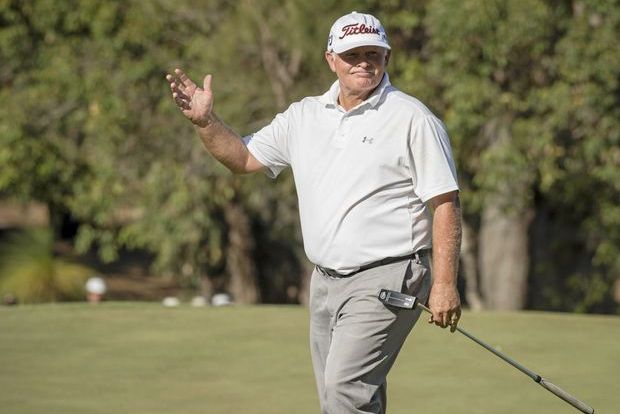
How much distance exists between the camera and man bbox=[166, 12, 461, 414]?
531 cm

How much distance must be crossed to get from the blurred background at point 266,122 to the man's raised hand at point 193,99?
9.88 meters

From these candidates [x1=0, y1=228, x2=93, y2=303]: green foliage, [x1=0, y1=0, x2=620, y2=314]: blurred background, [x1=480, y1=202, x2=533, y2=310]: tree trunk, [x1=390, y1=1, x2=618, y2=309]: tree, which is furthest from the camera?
[x1=0, y1=228, x2=93, y2=303]: green foliage

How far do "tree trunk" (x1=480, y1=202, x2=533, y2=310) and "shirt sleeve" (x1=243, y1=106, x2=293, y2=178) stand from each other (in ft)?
44.3

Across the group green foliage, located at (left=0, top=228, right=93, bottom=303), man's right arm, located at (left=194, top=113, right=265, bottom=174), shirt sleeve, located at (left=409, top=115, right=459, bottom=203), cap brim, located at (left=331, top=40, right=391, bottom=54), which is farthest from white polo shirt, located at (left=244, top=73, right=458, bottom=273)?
green foliage, located at (left=0, top=228, right=93, bottom=303)

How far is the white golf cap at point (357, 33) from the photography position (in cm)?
543

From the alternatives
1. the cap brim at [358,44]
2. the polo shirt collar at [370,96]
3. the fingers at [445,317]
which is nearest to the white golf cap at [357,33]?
the cap brim at [358,44]

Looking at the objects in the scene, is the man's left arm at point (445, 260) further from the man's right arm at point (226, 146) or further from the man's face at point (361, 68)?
the man's right arm at point (226, 146)

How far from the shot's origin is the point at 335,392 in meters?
5.34

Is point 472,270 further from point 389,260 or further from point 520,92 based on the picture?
point 389,260

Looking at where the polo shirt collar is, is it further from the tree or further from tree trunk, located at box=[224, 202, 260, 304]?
tree trunk, located at box=[224, 202, 260, 304]

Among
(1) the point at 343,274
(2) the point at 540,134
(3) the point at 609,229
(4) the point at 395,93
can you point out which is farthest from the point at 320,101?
(3) the point at 609,229

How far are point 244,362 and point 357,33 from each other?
3.40m

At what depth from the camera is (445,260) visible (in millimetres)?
5289

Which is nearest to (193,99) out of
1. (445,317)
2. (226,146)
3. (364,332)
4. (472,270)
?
(226,146)
